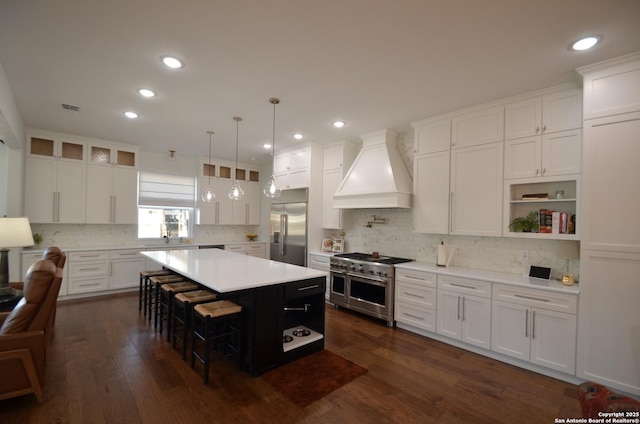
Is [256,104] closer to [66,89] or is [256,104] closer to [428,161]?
[66,89]

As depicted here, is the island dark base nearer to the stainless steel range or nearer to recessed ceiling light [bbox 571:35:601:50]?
the stainless steel range

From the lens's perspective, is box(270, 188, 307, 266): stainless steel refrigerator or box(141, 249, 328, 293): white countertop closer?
box(141, 249, 328, 293): white countertop

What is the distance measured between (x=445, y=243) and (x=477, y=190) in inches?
35.7

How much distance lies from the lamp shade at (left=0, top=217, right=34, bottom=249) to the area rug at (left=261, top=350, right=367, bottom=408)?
2.90 metres

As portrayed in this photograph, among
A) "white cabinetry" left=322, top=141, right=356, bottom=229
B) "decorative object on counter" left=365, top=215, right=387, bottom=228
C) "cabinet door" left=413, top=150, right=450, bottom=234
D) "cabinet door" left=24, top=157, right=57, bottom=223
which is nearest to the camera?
"cabinet door" left=413, top=150, right=450, bottom=234

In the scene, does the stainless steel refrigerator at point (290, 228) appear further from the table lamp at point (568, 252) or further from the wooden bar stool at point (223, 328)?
the table lamp at point (568, 252)

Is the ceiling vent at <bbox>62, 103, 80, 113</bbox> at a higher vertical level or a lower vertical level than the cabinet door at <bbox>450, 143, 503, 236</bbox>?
higher

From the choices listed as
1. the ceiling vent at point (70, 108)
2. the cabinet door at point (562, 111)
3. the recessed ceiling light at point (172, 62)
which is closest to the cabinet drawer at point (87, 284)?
the ceiling vent at point (70, 108)

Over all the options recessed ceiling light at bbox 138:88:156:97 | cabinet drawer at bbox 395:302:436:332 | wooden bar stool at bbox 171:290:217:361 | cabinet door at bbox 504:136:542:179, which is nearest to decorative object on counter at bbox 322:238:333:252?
cabinet drawer at bbox 395:302:436:332

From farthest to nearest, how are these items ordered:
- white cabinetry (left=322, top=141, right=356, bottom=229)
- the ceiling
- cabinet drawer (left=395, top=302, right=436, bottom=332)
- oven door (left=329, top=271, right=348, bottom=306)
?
white cabinetry (left=322, top=141, right=356, bottom=229) → oven door (left=329, top=271, right=348, bottom=306) → cabinet drawer (left=395, top=302, right=436, bottom=332) → the ceiling

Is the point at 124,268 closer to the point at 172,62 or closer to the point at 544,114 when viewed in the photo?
the point at 172,62

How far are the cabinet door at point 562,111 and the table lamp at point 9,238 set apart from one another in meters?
5.59

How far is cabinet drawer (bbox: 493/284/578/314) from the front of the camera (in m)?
2.66

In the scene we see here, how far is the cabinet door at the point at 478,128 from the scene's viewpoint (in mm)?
3336
